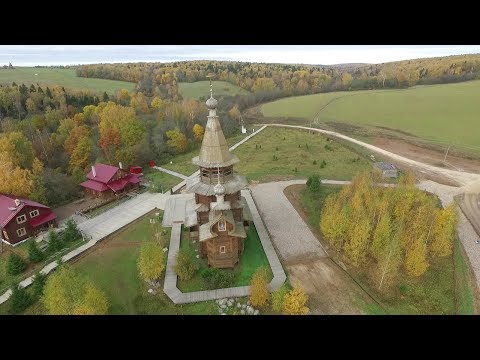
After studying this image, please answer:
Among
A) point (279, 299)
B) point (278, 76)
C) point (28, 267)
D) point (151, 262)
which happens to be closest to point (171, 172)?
point (28, 267)

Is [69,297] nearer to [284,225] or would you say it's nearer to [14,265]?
[14,265]

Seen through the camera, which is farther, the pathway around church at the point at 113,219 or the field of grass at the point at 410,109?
the field of grass at the point at 410,109

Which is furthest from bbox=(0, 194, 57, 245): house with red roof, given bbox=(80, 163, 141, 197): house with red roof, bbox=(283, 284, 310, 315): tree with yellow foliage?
bbox=(283, 284, 310, 315): tree with yellow foliage

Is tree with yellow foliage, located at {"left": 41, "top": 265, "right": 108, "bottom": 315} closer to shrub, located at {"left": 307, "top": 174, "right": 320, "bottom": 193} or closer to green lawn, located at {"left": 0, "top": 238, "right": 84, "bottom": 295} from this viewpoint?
green lawn, located at {"left": 0, "top": 238, "right": 84, "bottom": 295}

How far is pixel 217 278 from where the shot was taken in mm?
19625

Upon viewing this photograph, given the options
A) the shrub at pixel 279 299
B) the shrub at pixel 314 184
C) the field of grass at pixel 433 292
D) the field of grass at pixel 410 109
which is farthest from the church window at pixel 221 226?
the field of grass at pixel 410 109

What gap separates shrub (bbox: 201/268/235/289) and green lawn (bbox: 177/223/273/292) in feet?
0.90

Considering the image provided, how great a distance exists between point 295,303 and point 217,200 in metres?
7.71

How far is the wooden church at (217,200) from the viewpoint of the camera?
19.7 meters

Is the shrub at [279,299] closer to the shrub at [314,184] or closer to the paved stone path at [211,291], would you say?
the paved stone path at [211,291]

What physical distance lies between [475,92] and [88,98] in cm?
7485

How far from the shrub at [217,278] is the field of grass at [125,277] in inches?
51.2

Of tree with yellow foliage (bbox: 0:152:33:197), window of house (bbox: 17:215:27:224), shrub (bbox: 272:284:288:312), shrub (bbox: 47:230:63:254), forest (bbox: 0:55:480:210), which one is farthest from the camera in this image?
forest (bbox: 0:55:480:210)

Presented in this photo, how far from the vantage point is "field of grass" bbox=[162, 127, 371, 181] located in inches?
1479
